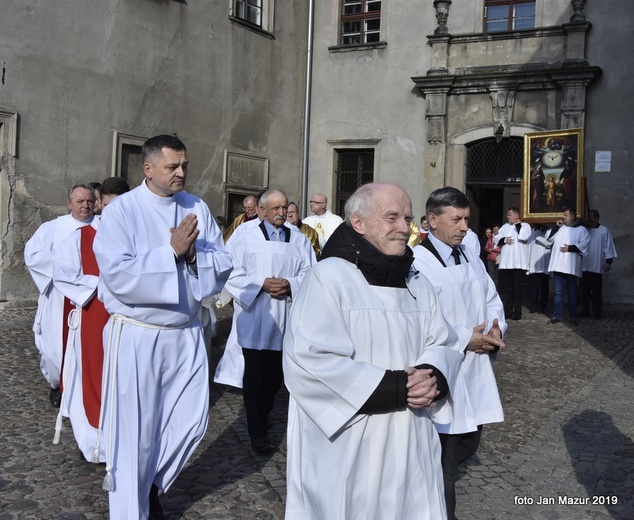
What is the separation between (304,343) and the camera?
2.77m

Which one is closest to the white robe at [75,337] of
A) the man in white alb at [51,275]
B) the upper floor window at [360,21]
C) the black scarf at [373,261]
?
the man in white alb at [51,275]

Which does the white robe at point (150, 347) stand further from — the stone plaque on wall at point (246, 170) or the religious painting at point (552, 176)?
the stone plaque on wall at point (246, 170)

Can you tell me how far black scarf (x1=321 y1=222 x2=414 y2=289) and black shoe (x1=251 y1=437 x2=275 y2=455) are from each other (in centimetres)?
292

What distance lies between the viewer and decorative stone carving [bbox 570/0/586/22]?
1631 centimetres

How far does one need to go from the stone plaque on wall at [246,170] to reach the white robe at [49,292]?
10.3 meters

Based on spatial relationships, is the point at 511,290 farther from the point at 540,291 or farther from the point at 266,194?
the point at 266,194

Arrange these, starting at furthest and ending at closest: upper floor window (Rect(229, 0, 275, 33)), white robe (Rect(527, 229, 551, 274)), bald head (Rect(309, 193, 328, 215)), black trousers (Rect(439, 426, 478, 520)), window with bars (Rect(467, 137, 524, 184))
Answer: upper floor window (Rect(229, 0, 275, 33)), window with bars (Rect(467, 137, 524, 184)), white robe (Rect(527, 229, 551, 274)), bald head (Rect(309, 193, 328, 215)), black trousers (Rect(439, 426, 478, 520))

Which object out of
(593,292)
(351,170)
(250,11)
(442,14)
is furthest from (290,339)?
(351,170)

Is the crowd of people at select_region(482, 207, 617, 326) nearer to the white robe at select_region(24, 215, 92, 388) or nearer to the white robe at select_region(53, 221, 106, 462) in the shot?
the white robe at select_region(24, 215, 92, 388)

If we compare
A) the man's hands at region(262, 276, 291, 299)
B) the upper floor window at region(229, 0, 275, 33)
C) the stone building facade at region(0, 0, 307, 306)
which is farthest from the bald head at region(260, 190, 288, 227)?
the upper floor window at region(229, 0, 275, 33)

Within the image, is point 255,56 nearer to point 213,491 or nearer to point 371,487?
point 213,491

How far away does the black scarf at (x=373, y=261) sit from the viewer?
2.86 meters

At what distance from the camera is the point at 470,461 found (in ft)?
18.2

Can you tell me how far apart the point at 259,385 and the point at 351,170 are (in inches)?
552
